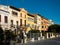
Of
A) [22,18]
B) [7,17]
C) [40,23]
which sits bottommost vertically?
[7,17]

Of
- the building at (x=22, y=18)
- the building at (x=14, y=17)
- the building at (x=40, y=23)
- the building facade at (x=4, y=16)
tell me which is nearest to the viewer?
Answer: the building facade at (x=4, y=16)

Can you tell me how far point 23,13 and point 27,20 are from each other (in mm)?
4964

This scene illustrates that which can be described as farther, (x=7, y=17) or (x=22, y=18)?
(x=22, y=18)

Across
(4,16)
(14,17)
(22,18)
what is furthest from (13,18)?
(22,18)

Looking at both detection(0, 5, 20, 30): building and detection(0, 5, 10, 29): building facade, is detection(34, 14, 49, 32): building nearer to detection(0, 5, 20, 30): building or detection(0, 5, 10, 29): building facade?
detection(0, 5, 20, 30): building

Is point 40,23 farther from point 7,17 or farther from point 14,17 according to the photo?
point 7,17

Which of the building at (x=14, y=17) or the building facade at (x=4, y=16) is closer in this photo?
the building facade at (x=4, y=16)

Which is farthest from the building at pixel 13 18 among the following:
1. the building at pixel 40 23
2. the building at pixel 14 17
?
the building at pixel 40 23

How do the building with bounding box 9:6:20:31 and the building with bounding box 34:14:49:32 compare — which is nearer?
the building with bounding box 9:6:20:31

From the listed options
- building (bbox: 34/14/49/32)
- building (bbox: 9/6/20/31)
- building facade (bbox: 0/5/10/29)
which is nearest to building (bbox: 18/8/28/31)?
building (bbox: 9/6/20/31)

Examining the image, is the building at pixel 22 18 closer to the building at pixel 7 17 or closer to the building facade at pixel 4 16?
the building at pixel 7 17

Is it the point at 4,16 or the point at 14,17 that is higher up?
the point at 14,17

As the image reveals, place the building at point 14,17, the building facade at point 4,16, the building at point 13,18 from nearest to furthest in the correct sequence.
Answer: the building facade at point 4,16, the building at point 13,18, the building at point 14,17

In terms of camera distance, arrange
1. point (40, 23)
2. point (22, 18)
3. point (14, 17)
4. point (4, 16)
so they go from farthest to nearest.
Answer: point (40, 23), point (22, 18), point (14, 17), point (4, 16)
